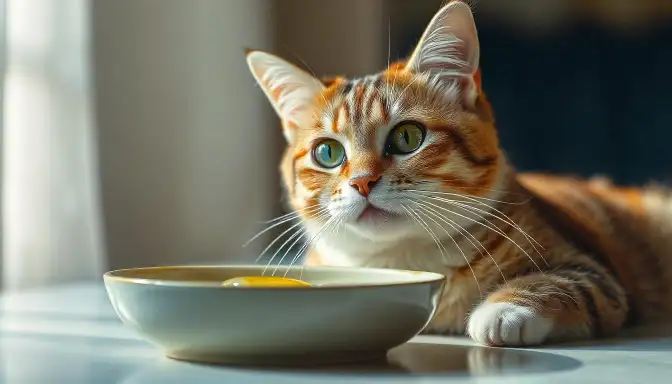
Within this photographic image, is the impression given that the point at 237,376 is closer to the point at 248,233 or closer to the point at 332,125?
the point at 332,125

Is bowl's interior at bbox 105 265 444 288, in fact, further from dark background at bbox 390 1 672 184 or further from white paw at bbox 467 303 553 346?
dark background at bbox 390 1 672 184

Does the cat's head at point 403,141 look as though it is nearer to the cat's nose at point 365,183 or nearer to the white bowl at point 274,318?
the cat's nose at point 365,183

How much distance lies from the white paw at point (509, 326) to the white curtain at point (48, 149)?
4.23ft

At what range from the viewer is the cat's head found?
1.29 metres

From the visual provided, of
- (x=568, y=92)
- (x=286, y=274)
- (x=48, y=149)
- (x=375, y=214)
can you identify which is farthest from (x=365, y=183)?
(x=568, y=92)

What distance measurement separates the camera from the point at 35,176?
2.16 meters

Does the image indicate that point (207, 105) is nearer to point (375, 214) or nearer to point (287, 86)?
point (287, 86)

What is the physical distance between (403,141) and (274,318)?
1.67 ft

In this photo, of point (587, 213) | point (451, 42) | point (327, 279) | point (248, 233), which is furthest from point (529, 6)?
point (327, 279)

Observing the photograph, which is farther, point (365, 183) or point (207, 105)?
point (207, 105)

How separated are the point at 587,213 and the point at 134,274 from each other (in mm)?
1026

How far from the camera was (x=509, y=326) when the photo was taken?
1.13 m

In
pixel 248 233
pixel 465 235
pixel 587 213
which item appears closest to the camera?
pixel 465 235

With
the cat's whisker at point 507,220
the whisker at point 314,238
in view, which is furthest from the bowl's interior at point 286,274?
the cat's whisker at point 507,220
